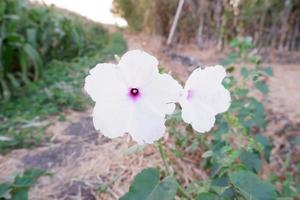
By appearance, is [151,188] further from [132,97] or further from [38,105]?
[38,105]

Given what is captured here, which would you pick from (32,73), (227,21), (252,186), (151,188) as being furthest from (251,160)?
(227,21)

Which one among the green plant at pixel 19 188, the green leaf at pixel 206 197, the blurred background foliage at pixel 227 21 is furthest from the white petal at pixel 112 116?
the blurred background foliage at pixel 227 21

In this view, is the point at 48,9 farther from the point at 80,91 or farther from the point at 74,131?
the point at 74,131

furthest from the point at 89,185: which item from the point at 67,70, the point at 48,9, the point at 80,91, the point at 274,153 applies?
the point at 48,9

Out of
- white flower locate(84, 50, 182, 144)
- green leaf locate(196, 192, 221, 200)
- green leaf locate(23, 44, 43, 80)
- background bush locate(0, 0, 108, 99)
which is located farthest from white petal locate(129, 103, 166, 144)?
green leaf locate(23, 44, 43, 80)

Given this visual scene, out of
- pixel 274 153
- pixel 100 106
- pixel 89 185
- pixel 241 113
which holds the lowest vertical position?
pixel 274 153

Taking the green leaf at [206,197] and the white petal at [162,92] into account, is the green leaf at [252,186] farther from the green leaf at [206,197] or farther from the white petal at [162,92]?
the white petal at [162,92]
